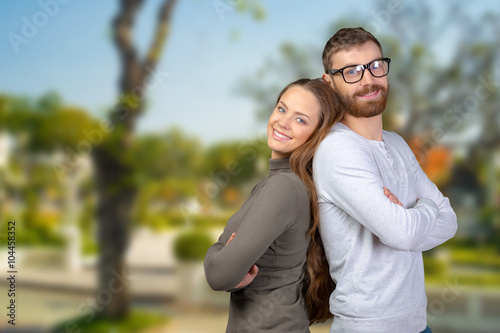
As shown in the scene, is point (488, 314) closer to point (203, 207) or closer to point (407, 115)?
point (407, 115)

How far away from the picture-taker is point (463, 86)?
5.09 m

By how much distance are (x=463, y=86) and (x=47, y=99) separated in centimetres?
368

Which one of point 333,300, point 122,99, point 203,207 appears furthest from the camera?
point 203,207

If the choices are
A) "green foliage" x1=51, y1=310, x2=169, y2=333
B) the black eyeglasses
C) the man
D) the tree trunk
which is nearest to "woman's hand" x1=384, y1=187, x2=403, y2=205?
the man

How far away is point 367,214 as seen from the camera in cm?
123

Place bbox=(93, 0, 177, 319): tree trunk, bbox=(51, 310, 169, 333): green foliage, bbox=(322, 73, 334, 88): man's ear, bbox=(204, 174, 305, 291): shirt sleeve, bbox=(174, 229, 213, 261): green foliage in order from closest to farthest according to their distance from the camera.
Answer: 1. bbox=(204, 174, 305, 291): shirt sleeve
2. bbox=(322, 73, 334, 88): man's ear
3. bbox=(93, 0, 177, 319): tree trunk
4. bbox=(51, 310, 169, 333): green foliage
5. bbox=(174, 229, 213, 261): green foliage

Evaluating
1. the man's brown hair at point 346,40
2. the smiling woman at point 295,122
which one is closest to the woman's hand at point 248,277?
the smiling woman at point 295,122

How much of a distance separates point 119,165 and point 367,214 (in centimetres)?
354

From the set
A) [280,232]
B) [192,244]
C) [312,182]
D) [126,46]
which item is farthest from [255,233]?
[192,244]

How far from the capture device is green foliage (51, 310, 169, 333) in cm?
468

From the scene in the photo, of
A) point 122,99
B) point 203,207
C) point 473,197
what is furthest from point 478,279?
point 122,99

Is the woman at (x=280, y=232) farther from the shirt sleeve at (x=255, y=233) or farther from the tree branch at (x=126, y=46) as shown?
the tree branch at (x=126, y=46)

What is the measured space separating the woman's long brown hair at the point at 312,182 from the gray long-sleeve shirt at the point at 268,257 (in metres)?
0.04

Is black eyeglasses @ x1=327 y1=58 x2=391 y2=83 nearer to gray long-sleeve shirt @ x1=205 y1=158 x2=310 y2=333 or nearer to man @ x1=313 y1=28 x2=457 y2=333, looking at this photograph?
man @ x1=313 y1=28 x2=457 y2=333
